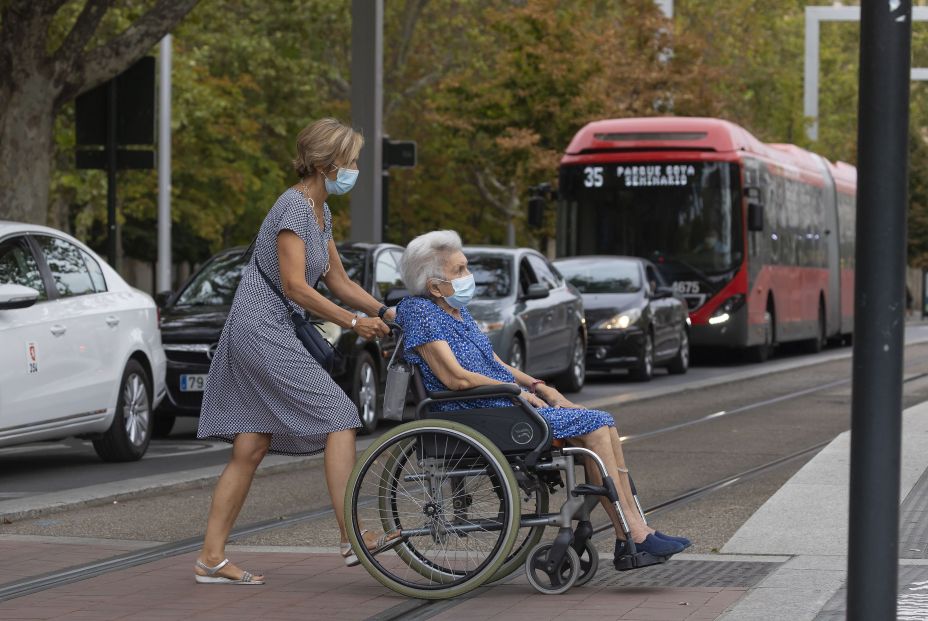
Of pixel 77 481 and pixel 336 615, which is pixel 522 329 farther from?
pixel 336 615

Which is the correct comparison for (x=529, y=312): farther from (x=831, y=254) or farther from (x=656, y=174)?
(x=831, y=254)

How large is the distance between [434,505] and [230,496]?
3.06 ft

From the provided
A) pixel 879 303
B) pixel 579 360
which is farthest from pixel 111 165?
pixel 879 303

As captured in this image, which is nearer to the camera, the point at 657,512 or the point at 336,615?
the point at 336,615

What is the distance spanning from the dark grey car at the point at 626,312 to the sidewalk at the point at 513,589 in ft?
44.3

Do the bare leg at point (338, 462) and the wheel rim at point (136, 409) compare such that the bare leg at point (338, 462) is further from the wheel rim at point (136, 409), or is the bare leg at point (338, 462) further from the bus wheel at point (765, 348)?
the bus wheel at point (765, 348)

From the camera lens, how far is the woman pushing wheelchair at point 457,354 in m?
7.06

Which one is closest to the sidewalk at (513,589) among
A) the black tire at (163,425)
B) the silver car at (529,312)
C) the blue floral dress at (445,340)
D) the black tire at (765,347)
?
the blue floral dress at (445,340)

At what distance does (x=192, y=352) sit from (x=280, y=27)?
30068mm

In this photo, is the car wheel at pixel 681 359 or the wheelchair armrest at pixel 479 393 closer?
the wheelchair armrest at pixel 479 393

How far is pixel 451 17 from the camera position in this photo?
4706cm

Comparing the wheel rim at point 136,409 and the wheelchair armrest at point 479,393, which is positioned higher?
the wheelchair armrest at point 479,393

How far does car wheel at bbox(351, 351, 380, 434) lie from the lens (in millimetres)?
14648

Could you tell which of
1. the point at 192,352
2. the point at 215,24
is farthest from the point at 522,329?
the point at 215,24
